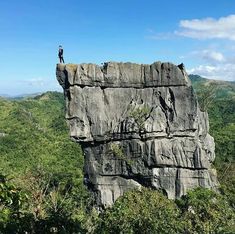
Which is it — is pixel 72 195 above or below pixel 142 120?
below

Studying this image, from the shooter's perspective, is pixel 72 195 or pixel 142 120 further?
pixel 72 195

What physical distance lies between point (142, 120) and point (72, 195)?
7842mm

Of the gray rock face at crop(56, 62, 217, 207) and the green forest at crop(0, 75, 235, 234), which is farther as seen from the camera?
the gray rock face at crop(56, 62, 217, 207)

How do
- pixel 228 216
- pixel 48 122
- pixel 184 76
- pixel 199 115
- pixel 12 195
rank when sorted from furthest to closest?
pixel 48 122 < pixel 199 115 < pixel 184 76 < pixel 228 216 < pixel 12 195

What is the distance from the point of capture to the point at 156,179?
29.6m

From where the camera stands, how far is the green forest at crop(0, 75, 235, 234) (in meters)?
9.05

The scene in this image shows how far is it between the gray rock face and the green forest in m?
1.66

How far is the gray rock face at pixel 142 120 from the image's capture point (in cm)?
2902

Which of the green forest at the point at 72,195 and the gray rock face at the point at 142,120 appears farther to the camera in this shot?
the gray rock face at the point at 142,120

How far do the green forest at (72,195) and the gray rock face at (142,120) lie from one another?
1.66 metres

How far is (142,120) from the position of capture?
2928 centimetres

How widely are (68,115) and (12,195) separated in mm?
22653

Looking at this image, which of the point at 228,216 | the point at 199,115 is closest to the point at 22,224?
the point at 228,216

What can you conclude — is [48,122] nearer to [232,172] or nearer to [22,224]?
[232,172]
